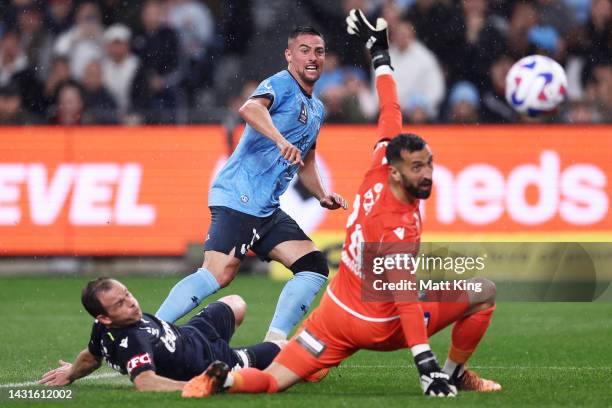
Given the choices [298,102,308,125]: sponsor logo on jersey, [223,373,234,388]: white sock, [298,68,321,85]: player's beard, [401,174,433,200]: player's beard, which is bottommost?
[223,373,234,388]: white sock

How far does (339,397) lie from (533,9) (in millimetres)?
11446

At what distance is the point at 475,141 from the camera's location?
15.6 metres

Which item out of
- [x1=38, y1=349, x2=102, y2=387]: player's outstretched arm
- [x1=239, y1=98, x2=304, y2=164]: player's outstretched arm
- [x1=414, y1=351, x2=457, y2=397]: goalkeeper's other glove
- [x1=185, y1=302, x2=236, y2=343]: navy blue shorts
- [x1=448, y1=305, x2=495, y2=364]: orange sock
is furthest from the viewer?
[x1=239, y1=98, x2=304, y2=164]: player's outstretched arm

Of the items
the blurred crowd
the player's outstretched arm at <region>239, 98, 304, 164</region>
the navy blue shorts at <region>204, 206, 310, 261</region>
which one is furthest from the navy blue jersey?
the blurred crowd

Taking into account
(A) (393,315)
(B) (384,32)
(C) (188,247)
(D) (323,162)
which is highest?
(B) (384,32)

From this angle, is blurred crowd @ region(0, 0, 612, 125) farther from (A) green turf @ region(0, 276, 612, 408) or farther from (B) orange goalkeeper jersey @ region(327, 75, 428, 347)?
(B) orange goalkeeper jersey @ region(327, 75, 428, 347)

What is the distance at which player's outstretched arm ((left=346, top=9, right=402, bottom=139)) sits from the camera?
750cm

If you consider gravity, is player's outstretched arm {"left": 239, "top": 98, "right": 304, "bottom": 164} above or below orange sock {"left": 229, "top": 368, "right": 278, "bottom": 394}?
above

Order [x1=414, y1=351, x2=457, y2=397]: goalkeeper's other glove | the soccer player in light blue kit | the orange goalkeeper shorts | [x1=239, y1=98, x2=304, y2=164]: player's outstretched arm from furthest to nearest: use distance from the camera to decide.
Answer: the soccer player in light blue kit
[x1=239, y1=98, x2=304, y2=164]: player's outstretched arm
the orange goalkeeper shorts
[x1=414, y1=351, x2=457, y2=397]: goalkeeper's other glove

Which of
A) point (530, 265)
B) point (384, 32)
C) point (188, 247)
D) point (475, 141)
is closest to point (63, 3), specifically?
point (188, 247)

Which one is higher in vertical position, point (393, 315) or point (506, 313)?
point (393, 315)

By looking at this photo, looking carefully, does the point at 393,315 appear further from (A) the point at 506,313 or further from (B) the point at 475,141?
(B) the point at 475,141

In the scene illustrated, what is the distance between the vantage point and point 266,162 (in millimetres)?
9016

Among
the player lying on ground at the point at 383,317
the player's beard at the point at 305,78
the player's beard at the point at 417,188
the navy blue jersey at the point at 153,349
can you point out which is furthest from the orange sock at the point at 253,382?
the player's beard at the point at 305,78
